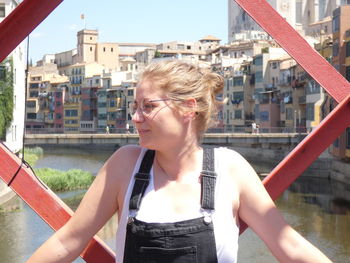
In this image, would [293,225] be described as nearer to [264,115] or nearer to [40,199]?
[40,199]

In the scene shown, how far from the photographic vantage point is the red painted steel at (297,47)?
1.62 meters

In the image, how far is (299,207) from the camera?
58.6ft

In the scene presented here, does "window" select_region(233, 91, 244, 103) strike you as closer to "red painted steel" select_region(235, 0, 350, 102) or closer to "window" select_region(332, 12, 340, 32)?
"window" select_region(332, 12, 340, 32)

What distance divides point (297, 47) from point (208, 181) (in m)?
0.49

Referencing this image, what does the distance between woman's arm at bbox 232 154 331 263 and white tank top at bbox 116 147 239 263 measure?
0.03m

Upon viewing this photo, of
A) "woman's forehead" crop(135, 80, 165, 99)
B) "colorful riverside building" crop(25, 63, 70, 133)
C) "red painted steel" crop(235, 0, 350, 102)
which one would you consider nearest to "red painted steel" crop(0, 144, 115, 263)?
"woman's forehead" crop(135, 80, 165, 99)

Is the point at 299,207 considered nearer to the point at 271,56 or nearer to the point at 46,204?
the point at 46,204

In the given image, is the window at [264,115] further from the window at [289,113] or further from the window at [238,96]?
the window at [238,96]

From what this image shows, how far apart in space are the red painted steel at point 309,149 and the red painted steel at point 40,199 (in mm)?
443

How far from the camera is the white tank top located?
132 centimetres

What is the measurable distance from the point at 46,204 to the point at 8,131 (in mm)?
20609

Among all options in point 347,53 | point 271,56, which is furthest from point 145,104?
point 271,56

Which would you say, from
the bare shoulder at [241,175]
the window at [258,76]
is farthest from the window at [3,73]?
the window at [258,76]

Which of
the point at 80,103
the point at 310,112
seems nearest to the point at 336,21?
the point at 310,112
